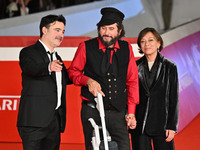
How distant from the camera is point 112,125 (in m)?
3.38

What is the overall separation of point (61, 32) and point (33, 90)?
0.60m

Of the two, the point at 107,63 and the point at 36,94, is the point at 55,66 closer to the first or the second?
the point at 36,94

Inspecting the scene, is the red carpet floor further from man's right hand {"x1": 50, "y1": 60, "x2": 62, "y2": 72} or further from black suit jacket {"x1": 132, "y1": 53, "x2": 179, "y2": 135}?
man's right hand {"x1": 50, "y1": 60, "x2": 62, "y2": 72}

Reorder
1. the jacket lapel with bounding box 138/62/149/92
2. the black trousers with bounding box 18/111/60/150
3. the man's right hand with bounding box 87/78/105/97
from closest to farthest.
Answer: the man's right hand with bounding box 87/78/105/97 < the black trousers with bounding box 18/111/60/150 < the jacket lapel with bounding box 138/62/149/92

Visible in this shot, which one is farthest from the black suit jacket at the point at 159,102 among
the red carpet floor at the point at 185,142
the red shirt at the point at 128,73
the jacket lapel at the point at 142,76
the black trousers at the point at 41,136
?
the red carpet floor at the point at 185,142

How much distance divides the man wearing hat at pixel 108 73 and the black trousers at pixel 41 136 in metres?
0.31

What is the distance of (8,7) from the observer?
9.73m

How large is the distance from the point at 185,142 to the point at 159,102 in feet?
7.03

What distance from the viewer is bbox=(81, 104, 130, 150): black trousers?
3.37m

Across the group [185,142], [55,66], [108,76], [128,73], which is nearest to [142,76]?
[128,73]

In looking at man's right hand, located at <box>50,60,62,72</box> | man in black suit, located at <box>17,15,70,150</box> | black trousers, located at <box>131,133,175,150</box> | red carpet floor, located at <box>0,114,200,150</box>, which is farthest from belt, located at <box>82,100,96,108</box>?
red carpet floor, located at <box>0,114,200,150</box>

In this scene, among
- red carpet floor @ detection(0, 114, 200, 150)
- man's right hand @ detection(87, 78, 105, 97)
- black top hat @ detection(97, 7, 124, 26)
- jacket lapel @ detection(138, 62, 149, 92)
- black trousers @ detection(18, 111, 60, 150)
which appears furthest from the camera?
red carpet floor @ detection(0, 114, 200, 150)

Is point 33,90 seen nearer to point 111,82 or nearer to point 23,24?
point 111,82

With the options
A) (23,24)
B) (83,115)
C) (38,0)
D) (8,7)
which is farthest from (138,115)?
(38,0)
